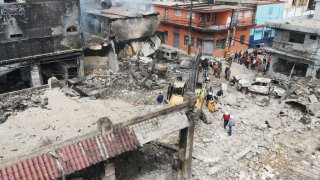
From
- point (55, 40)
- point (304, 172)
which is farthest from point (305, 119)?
point (55, 40)

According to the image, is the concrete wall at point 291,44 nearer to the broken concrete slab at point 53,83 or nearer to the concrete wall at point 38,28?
the concrete wall at point 38,28

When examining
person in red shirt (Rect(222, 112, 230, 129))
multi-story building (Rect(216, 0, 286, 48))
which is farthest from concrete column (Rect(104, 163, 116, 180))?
multi-story building (Rect(216, 0, 286, 48))

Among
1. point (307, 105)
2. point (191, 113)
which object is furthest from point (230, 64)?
point (191, 113)

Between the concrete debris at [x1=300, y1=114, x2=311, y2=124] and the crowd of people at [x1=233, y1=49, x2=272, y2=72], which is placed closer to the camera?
the concrete debris at [x1=300, y1=114, x2=311, y2=124]

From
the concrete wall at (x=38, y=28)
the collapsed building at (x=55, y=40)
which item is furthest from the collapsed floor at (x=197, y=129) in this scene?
the concrete wall at (x=38, y=28)

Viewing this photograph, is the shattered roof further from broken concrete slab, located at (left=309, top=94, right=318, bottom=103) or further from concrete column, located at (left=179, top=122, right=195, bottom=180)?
concrete column, located at (left=179, top=122, right=195, bottom=180)

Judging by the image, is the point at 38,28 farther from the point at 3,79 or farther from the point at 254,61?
the point at 254,61

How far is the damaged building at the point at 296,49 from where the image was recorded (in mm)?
30859

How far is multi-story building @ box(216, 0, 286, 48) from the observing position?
4506 centimetres

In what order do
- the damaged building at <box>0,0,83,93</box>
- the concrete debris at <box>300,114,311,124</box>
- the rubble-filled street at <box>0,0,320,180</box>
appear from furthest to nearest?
the damaged building at <box>0,0,83,93</box> → the concrete debris at <box>300,114,311,124</box> → the rubble-filled street at <box>0,0,320,180</box>

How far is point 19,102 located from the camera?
603 inches

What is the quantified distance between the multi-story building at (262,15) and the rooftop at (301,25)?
8.52 metres

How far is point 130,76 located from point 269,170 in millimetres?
17428

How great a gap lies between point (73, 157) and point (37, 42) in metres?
20.0
